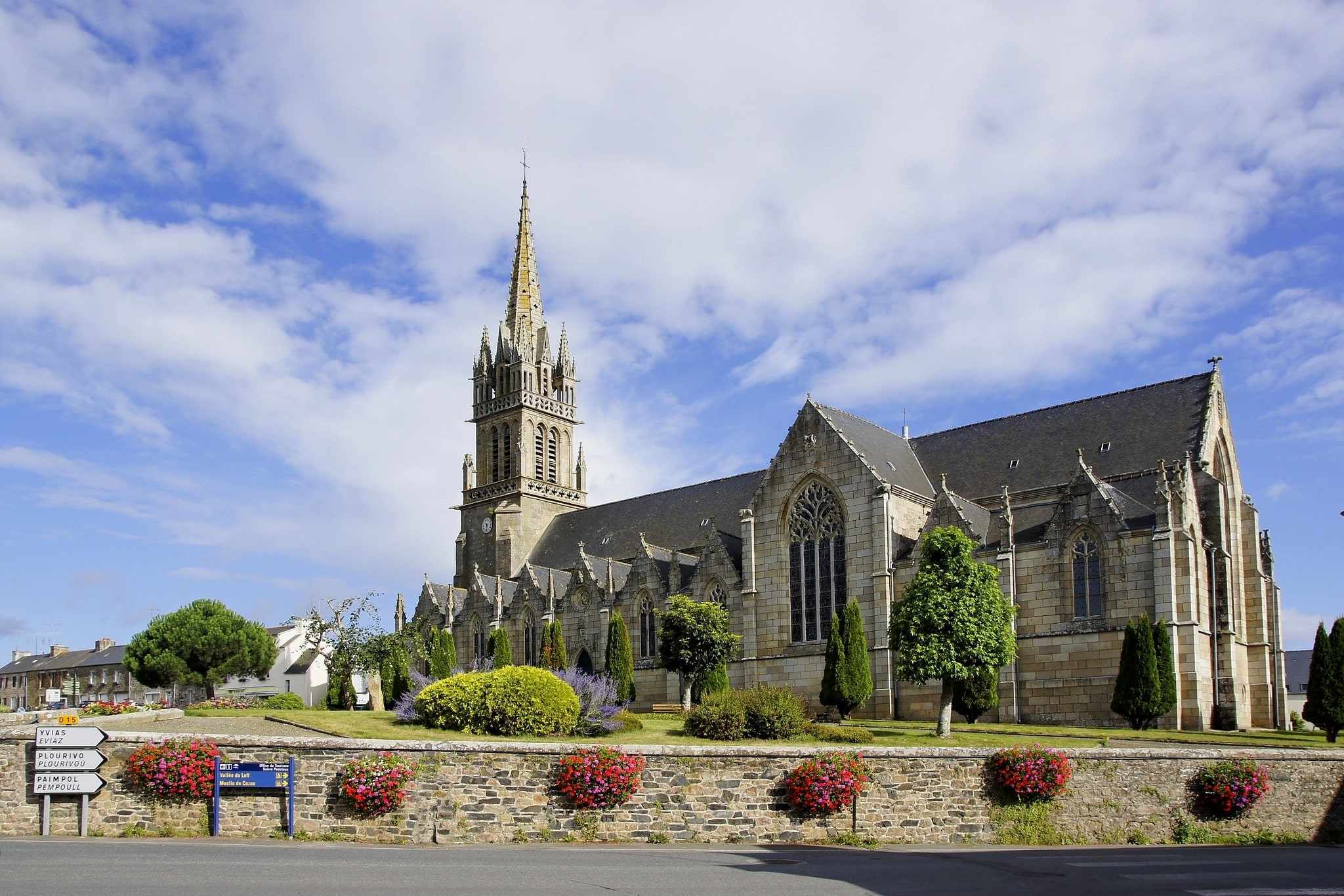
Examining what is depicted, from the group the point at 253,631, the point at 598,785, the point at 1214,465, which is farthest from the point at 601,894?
the point at 253,631

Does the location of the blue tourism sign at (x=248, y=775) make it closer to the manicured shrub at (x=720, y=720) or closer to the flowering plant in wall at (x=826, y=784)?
the flowering plant in wall at (x=826, y=784)

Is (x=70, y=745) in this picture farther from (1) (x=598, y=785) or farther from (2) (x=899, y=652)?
(2) (x=899, y=652)

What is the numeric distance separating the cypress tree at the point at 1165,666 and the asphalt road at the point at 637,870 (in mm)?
16423

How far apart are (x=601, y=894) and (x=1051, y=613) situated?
1215 inches

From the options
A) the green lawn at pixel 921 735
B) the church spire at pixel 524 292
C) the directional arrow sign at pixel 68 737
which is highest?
the church spire at pixel 524 292

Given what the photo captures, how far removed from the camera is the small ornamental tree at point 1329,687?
37375mm

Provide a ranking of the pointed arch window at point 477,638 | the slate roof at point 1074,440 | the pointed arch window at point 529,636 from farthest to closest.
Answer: the pointed arch window at point 477,638 < the pointed arch window at point 529,636 < the slate roof at point 1074,440

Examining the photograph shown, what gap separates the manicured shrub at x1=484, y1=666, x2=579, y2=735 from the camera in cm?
3212

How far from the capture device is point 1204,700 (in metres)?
40.0

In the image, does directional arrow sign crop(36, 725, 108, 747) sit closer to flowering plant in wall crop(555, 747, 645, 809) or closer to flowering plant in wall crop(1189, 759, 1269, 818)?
flowering plant in wall crop(555, 747, 645, 809)

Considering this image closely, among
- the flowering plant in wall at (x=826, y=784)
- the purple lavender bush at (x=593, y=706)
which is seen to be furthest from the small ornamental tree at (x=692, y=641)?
the flowering plant in wall at (x=826, y=784)

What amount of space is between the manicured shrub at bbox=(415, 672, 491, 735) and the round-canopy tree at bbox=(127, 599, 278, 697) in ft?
132

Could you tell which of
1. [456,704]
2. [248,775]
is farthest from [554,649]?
[248,775]

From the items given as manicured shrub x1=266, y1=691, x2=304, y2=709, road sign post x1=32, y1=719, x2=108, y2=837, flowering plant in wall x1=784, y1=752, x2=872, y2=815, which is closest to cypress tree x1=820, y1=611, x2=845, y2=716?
flowering plant in wall x1=784, y1=752, x2=872, y2=815
